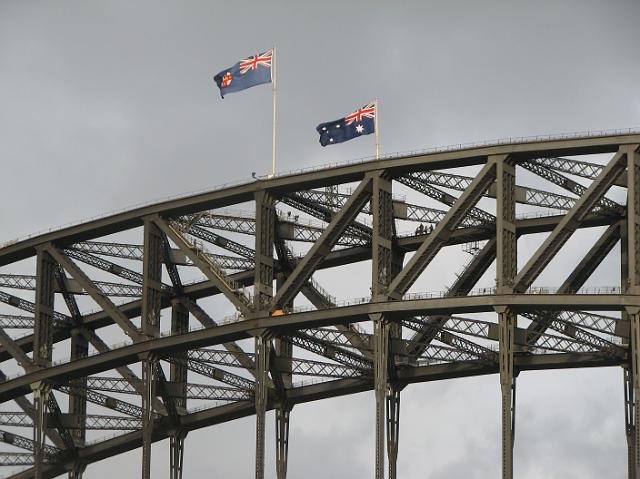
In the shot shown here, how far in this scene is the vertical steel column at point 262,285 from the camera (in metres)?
135

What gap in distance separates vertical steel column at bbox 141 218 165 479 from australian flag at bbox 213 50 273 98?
9568 millimetres

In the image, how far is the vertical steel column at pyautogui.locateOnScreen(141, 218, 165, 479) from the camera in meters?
140

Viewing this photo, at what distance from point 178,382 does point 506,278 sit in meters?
25.6

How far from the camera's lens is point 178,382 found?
14638 centimetres

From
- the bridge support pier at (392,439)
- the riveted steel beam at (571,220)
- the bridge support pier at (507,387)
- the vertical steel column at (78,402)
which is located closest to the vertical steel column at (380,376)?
the bridge support pier at (392,439)

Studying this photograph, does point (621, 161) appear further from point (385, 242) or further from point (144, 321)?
point (144, 321)

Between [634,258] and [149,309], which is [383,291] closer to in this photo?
[634,258]

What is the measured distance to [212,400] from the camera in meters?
146

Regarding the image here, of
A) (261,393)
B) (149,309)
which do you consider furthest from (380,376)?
(149,309)

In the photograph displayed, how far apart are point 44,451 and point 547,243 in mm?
39255

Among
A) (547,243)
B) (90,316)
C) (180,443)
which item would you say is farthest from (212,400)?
(547,243)

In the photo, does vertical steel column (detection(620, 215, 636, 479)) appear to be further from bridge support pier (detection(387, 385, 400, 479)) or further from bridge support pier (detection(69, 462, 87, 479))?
bridge support pier (detection(69, 462, 87, 479))

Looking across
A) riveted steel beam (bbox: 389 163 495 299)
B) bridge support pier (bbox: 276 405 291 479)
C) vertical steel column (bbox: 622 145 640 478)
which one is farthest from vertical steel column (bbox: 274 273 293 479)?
vertical steel column (bbox: 622 145 640 478)

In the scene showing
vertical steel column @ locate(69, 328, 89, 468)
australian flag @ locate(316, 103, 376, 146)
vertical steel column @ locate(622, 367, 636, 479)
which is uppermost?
australian flag @ locate(316, 103, 376, 146)
